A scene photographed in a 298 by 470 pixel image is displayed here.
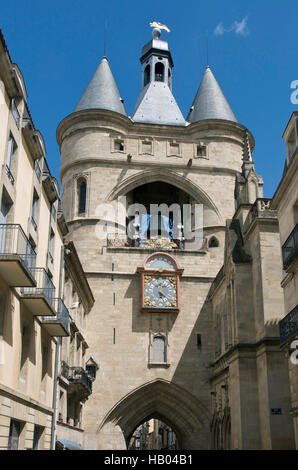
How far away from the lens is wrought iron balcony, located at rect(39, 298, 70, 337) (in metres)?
17.5

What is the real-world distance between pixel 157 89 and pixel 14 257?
30852mm

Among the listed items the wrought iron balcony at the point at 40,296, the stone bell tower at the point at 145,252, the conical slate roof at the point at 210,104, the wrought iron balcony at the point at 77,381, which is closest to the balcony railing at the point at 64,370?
the wrought iron balcony at the point at 77,381

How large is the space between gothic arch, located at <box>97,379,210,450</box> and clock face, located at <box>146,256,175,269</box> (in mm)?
Result: 5927

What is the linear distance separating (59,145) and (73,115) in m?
2.68

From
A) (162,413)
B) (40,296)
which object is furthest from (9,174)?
(162,413)

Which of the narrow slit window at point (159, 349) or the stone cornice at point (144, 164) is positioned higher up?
the stone cornice at point (144, 164)

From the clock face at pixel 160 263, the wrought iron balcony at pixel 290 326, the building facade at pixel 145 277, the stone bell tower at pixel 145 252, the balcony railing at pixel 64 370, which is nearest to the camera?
the building facade at pixel 145 277

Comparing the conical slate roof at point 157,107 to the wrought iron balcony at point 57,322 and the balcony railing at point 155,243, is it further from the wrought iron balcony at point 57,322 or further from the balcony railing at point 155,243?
the wrought iron balcony at point 57,322

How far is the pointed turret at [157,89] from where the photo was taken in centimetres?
3772

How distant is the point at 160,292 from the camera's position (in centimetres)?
3125

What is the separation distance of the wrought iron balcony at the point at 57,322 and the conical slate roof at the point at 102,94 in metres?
19.1

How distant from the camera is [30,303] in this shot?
50.8 feet

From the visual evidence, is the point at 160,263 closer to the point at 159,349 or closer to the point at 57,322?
the point at 159,349
